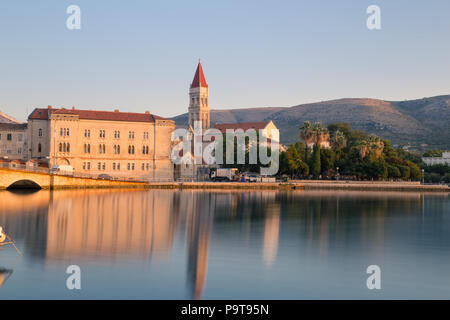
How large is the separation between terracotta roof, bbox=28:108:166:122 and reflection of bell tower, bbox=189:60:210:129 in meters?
45.3

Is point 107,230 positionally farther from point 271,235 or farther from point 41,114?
point 41,114

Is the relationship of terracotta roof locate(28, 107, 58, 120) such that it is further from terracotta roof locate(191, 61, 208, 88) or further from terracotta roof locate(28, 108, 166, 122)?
terracotta roof locate(191, 61, 208, 88)

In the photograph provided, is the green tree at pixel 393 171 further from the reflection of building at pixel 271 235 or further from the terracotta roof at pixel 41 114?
the terracotta roof at pixel 41 114

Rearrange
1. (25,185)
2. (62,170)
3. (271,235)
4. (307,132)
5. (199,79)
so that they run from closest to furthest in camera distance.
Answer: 1. (271,235)
2. (25,185)
3. (62,170)
4. (307,132)
5. (199,79)

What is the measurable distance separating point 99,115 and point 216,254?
Answer: 62544 mm

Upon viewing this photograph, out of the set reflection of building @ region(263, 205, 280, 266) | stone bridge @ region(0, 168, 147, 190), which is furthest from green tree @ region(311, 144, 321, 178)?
reflection of building @ region(263, 205, 280, 266)

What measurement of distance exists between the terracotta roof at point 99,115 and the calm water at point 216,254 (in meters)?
42.7

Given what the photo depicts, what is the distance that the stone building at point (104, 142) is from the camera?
7581 cm

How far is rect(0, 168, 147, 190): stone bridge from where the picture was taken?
54250mm

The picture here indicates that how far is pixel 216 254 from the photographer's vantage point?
20.5m

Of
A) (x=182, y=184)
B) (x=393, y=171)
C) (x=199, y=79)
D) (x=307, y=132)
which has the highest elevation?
(x=199, y=79)

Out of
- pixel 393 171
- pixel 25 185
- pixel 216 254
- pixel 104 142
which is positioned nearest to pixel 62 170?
pixel 25 185

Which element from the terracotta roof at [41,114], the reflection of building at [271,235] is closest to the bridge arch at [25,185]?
the terracotta roof at [41,114]
